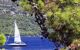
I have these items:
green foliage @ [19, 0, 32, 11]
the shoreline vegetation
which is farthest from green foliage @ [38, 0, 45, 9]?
green foliage @ [19, 0, 32, 11]

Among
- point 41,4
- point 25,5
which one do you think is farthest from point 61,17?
point 25,5

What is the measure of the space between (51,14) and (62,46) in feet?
2.73

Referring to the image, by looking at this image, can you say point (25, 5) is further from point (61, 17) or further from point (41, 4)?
point (61, 17)

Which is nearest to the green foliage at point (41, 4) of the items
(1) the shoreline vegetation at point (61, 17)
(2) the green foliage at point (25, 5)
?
(1) the shoreline vegetation at point (61, 17)

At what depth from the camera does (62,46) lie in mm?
7594

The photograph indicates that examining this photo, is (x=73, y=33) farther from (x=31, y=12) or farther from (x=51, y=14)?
(x=31, y=12)

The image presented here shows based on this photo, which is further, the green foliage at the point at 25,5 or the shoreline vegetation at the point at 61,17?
the green foliage at the point at 25,5

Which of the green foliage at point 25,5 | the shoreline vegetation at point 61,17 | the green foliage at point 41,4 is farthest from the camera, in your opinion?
the green foliage at point 25,5

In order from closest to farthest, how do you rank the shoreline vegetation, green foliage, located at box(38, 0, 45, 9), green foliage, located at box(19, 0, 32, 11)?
the shoreline vegetation
green foliage, located at box(38, 0, 45, 9)
green foliage, located at box(19, 0, 32, 11)

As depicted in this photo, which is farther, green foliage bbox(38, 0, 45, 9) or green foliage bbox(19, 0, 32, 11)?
green foliage bbox(19, 0, 32, 11)

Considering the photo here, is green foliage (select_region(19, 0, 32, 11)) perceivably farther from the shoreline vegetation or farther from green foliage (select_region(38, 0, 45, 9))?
green foliage (select_region(38, 0, 45, 9))

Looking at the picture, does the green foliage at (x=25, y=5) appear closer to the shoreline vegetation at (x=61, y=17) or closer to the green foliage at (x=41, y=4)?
the shoreline vegetation at (x=61, y=17)

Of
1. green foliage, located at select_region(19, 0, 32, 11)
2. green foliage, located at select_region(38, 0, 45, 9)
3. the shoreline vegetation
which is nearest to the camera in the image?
the shoreline vegetation

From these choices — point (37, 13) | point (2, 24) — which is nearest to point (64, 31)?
point (37, 13)
